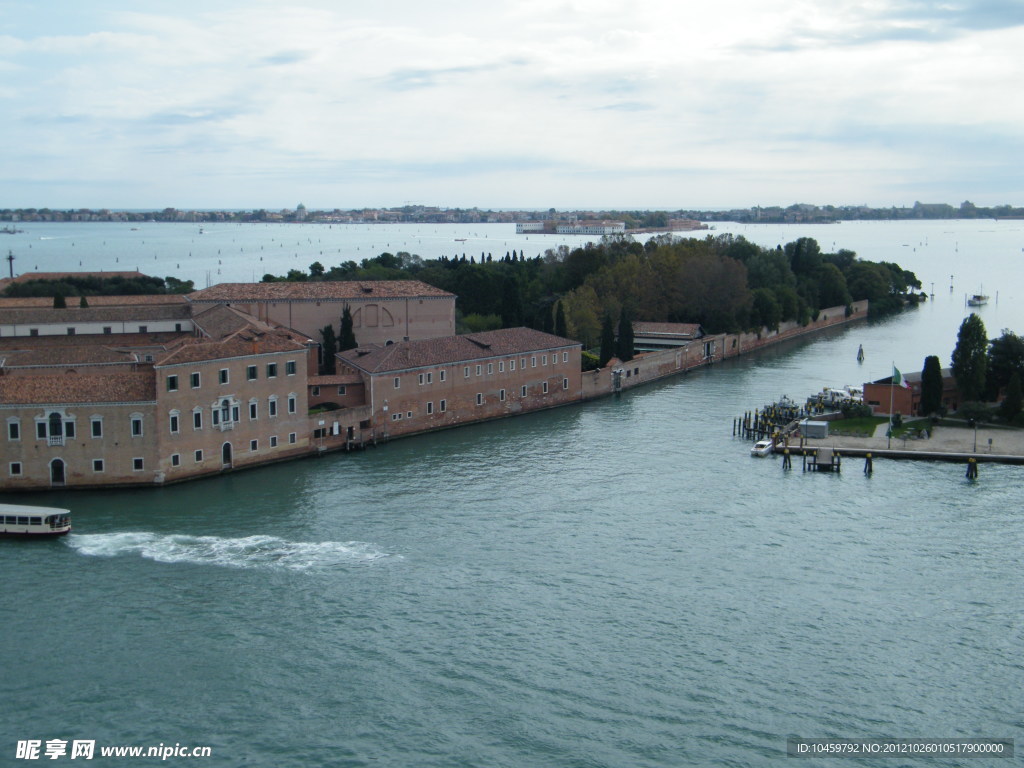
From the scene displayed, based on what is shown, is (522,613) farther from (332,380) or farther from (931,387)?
(931,387)

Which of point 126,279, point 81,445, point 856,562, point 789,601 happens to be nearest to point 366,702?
point 789,601

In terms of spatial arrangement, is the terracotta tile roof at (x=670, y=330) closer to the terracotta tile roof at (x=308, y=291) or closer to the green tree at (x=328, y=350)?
the terracotta tile roof at (x=308, y=291)

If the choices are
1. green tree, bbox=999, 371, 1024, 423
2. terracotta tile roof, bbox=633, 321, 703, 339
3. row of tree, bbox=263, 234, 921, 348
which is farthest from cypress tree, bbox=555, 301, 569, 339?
green tree, bbox=999, 371, 1024, 423

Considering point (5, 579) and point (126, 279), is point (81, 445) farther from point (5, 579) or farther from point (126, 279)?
point (126, 279)

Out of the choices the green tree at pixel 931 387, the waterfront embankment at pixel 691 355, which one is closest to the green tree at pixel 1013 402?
the green tree at pixel 931 387

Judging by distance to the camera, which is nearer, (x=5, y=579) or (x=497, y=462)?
(x=5, y=579)

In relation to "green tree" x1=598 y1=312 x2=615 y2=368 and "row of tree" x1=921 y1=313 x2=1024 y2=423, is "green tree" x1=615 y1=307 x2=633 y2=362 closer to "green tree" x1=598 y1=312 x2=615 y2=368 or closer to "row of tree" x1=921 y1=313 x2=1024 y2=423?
"green tree" x1=598 y1=312 x2=615 y2=368

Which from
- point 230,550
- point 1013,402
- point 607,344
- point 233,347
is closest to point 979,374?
point 1013,402
